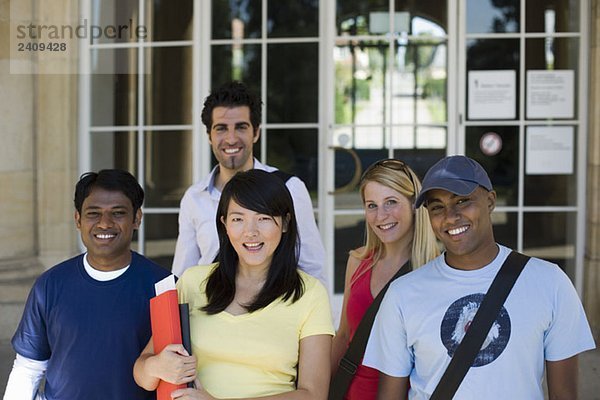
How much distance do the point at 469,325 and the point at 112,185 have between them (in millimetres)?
1170

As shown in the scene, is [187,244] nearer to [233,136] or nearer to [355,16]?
[233,136]

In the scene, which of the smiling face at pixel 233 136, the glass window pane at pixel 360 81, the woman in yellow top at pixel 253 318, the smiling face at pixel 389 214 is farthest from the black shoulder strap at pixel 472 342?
the glass window pane at pixel 360 81

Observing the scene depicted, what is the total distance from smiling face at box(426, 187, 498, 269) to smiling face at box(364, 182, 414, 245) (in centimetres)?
43

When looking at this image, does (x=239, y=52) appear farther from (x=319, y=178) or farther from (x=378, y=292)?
(x=378, y=292)

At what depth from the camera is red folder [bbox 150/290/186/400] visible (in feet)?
7.45

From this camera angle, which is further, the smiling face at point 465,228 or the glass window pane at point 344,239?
the glass window pane at point 344,239

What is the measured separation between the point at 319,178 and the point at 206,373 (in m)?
4.08

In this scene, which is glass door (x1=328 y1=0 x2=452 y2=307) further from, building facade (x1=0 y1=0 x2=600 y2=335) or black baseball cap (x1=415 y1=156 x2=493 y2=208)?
black baseball cap (x1=415 y1=156 x2=493 y2=208)

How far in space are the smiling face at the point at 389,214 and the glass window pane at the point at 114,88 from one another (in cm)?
398

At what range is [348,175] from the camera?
625 centimetres

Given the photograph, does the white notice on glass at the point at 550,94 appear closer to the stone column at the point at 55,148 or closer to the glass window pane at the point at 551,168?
the glass window pane at the point at 551,168

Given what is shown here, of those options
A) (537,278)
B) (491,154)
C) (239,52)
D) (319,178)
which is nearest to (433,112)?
(491,154)

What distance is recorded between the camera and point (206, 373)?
232 centimetres

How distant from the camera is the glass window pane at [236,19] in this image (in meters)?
6.38
